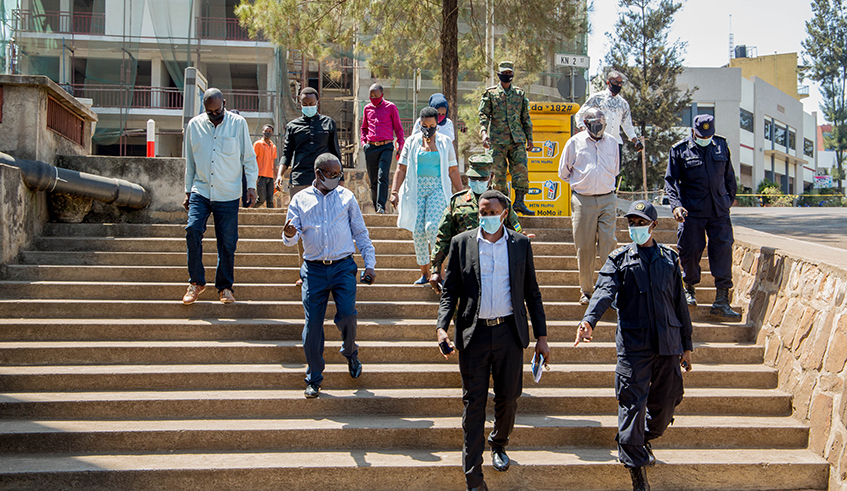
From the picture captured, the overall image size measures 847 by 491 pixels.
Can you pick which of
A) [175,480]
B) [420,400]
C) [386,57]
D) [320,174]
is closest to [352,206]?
[320,174]

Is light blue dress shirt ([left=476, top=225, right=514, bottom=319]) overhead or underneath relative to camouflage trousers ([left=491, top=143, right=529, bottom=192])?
underneath

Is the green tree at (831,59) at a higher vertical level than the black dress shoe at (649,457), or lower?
higher

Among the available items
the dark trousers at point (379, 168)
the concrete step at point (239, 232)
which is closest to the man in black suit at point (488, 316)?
the concrete step at point (239, 232)

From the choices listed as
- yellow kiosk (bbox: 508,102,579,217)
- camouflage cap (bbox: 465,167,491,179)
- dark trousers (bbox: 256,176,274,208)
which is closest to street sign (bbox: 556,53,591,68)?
yellow kiosk (bbox: 508,102,579,217)

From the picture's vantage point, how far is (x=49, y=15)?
89.5 ft

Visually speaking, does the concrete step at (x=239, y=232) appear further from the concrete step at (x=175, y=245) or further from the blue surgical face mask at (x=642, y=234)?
the blue surgical face mask at (x=642, y=234)

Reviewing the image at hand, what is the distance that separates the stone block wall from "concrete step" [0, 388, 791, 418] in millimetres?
281

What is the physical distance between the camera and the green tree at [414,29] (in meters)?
12.8

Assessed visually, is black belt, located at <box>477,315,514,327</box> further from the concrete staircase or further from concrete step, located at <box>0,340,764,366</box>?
concrete step, located at <box>0,340,764,366</box>

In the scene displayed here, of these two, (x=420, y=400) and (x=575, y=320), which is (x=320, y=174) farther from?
(x=575, y=320)

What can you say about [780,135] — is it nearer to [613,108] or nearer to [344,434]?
[613,108]

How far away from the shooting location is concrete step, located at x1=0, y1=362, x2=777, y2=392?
17.9ft

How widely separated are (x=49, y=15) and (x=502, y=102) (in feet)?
83.8

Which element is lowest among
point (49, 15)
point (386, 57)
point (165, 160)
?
point (165, 160)
